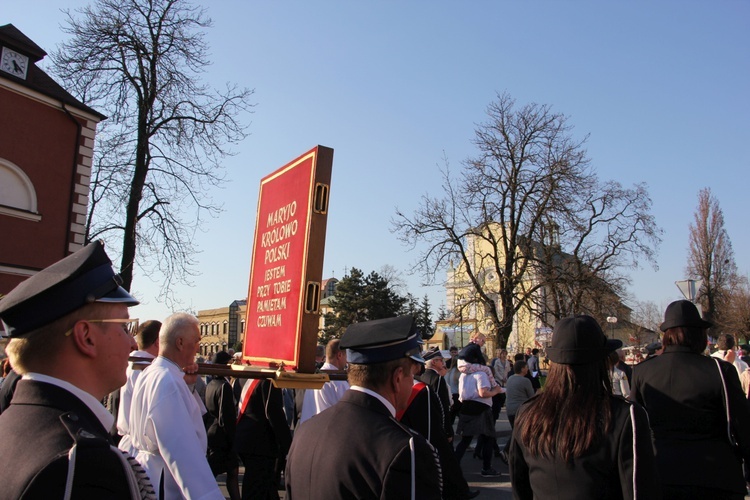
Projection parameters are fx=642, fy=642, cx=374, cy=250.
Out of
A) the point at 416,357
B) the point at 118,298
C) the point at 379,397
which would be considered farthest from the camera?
the point at 416,357

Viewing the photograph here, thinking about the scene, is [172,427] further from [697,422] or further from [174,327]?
[697,422]

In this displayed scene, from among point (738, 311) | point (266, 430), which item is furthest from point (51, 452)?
point (738, 311)

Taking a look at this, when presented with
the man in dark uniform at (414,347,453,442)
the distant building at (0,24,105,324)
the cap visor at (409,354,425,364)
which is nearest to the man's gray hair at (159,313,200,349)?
the cap visor at (409,354,425,364)

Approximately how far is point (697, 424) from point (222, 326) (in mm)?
102451

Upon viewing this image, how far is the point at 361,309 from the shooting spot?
64.0 meters

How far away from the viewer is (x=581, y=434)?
299cm

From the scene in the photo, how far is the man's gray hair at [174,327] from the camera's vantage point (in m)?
4.20

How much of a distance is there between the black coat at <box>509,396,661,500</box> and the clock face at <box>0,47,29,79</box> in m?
21.8

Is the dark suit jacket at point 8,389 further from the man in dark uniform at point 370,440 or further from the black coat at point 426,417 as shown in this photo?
the black coat at point 426,417

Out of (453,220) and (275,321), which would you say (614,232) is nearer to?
(453,220)

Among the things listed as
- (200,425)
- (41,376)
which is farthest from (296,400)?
(41,376)

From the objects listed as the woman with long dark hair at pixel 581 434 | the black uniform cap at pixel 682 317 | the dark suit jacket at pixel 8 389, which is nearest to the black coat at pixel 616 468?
the woman with long dark hair at pixel 581 434

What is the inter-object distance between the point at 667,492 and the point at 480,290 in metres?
26.9

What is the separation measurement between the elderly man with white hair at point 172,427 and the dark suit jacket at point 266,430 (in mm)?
3146
